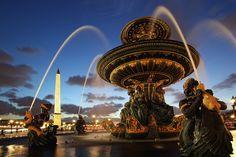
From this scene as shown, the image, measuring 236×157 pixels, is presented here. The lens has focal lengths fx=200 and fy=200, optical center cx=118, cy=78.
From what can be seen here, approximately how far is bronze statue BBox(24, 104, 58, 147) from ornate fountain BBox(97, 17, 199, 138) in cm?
583

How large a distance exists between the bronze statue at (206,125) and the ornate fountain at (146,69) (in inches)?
382

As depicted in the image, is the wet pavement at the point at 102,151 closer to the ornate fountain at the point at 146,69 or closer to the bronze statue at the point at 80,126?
the ornate fountain at the point at 146,69

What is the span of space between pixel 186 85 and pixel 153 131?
33.5 ft

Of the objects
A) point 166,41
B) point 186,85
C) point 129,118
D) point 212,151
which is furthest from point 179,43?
point 212,151

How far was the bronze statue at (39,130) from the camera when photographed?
11117mm

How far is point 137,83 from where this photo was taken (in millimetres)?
17422

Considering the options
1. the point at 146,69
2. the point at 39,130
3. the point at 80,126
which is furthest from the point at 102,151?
the point at 80,126

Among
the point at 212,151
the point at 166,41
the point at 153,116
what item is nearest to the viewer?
the point at 212,151

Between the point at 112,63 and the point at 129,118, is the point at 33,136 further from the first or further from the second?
the point at 112,63

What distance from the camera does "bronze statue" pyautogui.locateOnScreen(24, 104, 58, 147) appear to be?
11117 mm

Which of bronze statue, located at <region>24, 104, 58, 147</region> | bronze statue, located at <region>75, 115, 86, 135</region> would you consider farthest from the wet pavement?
bronze statue, located at <region>75, 115, 86, 135</region>

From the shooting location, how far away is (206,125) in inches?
184

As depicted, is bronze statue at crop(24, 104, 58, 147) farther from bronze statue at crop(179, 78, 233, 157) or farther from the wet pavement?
bronze statue at crop(179, 78, 233, 157)

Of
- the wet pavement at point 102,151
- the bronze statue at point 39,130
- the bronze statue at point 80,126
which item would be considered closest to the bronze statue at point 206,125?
the wet pavement at point 102,151
